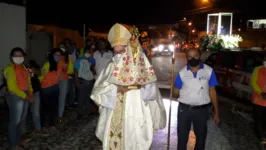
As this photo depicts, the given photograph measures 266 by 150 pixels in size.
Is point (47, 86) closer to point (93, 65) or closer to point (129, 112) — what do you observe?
point (93, 65)

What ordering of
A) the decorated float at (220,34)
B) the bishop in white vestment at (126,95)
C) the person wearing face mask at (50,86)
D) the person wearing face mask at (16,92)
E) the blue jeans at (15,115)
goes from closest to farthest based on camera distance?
1. the bishop in white vestment at (126,95)
2. the person wearing face mask at (16,92)
3. the blue jeans at (15,115)
4. the person wearing face mask at (50,86)
5. the decorated float at (220,34)

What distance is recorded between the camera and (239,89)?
10.6 m

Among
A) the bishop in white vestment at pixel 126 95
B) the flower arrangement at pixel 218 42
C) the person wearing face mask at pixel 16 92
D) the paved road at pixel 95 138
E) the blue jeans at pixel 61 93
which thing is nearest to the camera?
the bishop in white vestment at pixel 126 95

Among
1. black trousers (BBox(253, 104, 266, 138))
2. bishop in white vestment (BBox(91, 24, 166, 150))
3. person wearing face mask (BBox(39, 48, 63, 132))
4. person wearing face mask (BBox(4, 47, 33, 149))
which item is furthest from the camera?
person wearing face mask (BBox(39, 48, 63, 132))

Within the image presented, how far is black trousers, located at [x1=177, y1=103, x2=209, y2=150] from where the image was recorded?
4.98 m

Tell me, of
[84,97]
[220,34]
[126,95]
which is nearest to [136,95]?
[126,95]

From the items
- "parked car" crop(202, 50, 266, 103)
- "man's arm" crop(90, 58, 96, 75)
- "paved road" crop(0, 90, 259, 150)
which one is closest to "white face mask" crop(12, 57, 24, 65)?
"paved road" crop(0, 90, 259, 150)

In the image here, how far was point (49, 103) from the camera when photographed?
23.5 feet

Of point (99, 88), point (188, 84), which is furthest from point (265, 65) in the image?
point (99, 88)

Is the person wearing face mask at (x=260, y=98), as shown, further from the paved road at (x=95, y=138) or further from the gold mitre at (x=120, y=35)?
the gold mitre at (x=120, y=35)

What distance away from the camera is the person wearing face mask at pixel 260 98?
22.0ft

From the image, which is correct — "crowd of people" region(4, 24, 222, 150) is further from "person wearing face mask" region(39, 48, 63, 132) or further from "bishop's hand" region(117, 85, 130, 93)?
"person wearing face mask" region(39, 48, 63, 132)

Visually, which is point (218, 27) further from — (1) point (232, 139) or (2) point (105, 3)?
(1) point (232, 139)

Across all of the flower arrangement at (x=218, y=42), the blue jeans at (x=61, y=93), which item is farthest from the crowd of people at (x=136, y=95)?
the flower arrangement at (x=218, y=42)
